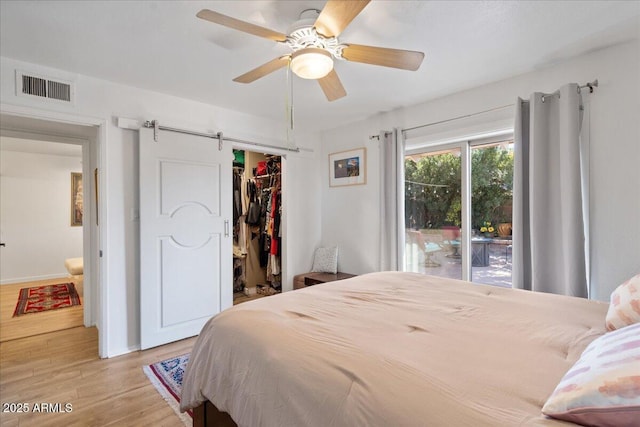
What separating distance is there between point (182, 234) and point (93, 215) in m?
1.12

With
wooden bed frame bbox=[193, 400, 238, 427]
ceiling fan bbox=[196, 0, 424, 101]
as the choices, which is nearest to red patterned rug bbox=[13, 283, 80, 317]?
wooden bed frame bbox=[193, 400, 238, 427]

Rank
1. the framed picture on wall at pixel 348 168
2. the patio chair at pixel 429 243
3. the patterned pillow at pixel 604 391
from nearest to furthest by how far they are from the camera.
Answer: the patterned pillow at pixel 604 391 < the patio chair at pixel 429 243 < the framed picture on wall at pixel 348 168

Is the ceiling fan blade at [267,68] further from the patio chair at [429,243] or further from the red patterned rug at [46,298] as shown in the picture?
the red patterned rug at [46,298]

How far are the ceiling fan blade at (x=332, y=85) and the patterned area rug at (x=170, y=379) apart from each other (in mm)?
2119

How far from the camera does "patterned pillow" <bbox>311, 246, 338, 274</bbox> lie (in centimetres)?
398

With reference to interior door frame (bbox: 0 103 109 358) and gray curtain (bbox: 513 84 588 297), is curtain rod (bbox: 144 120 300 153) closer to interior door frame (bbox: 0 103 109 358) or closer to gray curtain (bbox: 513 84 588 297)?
interior door frame (bbox: 0 103 109 358)

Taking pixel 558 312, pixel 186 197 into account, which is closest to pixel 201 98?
pixel 186 197

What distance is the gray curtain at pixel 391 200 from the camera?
3316mm

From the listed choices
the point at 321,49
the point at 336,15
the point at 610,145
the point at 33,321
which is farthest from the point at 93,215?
the point at 610,145

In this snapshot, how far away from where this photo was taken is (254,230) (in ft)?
15.5

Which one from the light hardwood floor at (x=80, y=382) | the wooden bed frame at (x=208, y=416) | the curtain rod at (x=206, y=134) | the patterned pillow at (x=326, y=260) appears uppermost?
the curtain rod at (x=206, y=134)

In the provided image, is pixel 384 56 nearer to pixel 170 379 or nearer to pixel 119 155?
pixel 119 155

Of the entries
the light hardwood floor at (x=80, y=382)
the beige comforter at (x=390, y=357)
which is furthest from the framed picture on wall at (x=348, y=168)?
the light hardwood floor at (x=80, y=382)

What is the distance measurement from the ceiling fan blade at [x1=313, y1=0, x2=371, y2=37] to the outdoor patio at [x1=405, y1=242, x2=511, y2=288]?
2361 mm
